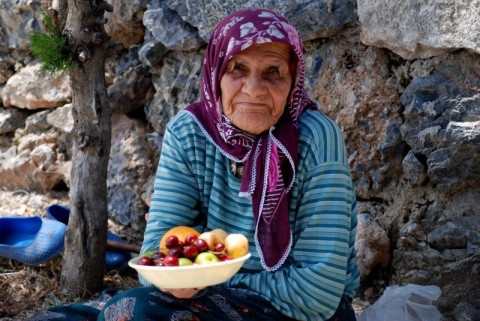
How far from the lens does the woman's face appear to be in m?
2.26

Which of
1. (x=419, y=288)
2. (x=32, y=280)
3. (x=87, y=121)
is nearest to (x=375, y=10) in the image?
(x=419, y=288)

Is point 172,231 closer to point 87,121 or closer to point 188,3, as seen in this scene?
point 87,121

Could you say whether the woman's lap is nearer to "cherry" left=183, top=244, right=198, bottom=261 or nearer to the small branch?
"cherry" left=183, top=244, right=198, bottom=261

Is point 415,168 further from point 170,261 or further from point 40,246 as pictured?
point 40,246

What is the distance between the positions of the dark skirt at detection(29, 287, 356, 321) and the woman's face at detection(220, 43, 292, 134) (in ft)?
1.74

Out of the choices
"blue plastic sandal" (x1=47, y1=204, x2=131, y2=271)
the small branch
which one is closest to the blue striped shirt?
the small branch

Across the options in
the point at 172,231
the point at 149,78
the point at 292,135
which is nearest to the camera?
the point at 172,231

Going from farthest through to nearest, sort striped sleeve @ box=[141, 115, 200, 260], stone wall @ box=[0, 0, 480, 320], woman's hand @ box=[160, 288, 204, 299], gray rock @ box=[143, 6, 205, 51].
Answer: gray rock @ box=[143, 6, 205, 51], stone wall @ box=[0, 0, 480, 320], striped sleeve @ box=[141, 115, 200, 260], woman's hand @ box=[160, 288, 204, 299]

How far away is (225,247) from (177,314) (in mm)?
270

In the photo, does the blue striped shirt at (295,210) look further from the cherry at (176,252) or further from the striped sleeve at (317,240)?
the cherry at (176,252)

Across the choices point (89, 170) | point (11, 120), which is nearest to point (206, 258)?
point (89, 170)

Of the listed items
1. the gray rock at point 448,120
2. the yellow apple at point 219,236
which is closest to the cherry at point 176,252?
the yellow apple at point 219,236

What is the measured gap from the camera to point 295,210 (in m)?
2.33

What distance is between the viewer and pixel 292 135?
7.49 ft
